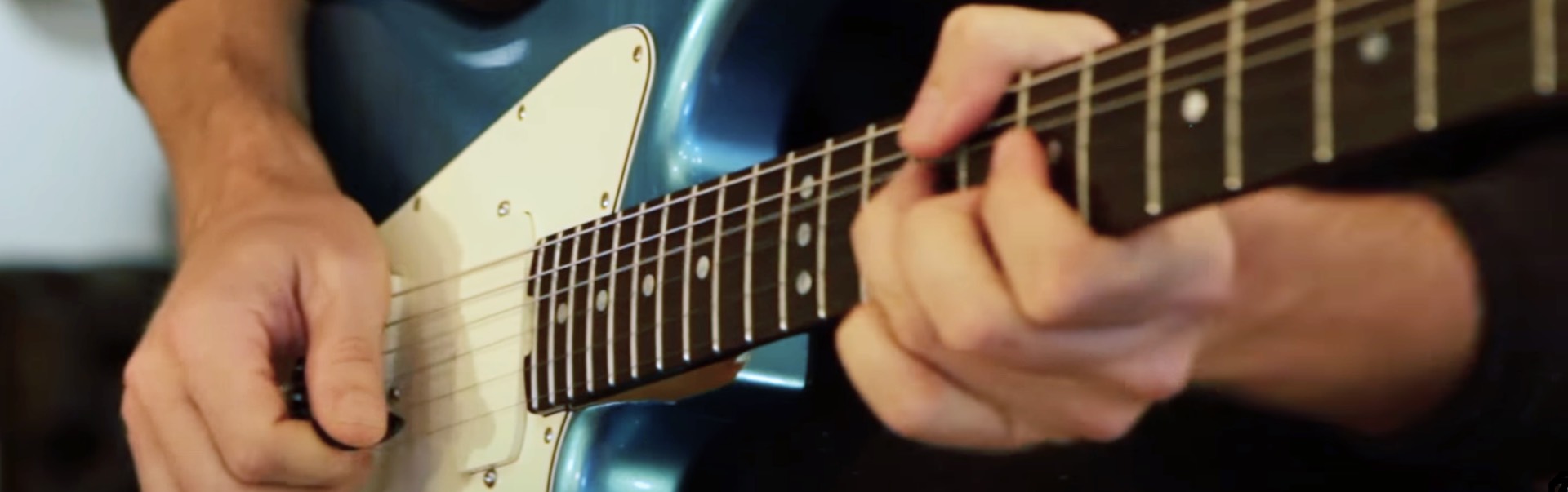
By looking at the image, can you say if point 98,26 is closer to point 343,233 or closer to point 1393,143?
point 343,233

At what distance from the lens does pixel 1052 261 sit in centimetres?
38

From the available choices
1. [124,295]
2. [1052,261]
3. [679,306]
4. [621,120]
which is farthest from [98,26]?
[1052,261]

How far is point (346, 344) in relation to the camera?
0.71m

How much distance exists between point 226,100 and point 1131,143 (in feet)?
2.35

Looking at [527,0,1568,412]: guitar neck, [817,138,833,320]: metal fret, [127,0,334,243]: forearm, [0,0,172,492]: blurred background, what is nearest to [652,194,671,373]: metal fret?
[527,0,1568,412]: guitar neck

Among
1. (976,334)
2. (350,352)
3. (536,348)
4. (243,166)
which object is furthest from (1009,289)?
(243,166)

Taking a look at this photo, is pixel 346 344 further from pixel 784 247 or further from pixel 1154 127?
pixel 1154 127

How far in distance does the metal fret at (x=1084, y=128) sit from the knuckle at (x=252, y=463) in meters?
0.48

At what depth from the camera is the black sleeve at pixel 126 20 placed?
1023 mm

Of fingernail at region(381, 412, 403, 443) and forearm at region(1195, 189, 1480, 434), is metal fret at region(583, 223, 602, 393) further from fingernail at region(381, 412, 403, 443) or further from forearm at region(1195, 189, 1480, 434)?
forearm at region(1195, 189, 1480, 434)

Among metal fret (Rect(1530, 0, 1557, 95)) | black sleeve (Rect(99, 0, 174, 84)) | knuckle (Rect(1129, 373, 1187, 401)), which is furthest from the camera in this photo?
black sleeve (Rect(99, 0, 174, 84))

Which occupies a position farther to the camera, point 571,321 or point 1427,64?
point 571,321

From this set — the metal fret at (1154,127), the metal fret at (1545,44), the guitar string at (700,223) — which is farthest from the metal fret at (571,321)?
the metal fret at (1545,44)

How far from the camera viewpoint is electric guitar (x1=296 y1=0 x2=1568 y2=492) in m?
0.34
